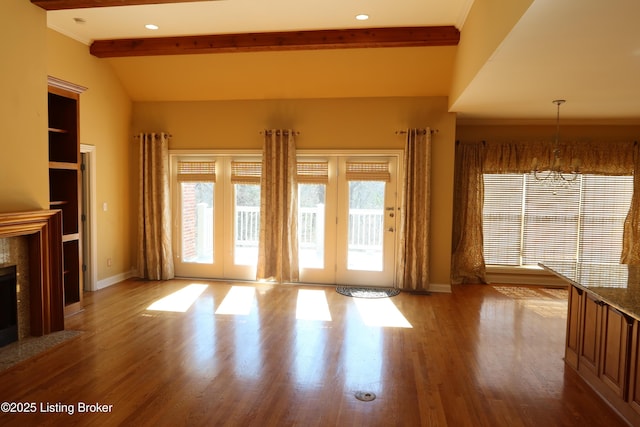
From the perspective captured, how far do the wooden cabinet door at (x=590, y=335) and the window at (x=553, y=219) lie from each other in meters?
3.47

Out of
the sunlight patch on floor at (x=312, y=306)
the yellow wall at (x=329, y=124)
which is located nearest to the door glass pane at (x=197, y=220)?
the yellow wall at (x=329, y=124)

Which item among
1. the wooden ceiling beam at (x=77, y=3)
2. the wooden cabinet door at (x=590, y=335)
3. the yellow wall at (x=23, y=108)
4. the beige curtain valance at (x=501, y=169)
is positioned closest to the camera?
the wooden cabinet door at (x=590, y=335)

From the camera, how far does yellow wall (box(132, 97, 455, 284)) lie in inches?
240

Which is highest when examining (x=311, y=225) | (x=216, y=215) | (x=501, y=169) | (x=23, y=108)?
(x=23, y=108)

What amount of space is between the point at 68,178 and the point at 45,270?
128 centimetres

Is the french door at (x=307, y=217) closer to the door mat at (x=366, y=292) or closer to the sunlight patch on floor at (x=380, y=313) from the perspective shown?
the door mat at (x=366, y=292)

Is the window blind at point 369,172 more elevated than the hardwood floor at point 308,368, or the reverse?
the window blind at point 369,172

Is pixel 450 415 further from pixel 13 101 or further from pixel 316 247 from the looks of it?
pixel 13 101

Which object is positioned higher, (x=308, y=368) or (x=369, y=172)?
(x=369, y=172)

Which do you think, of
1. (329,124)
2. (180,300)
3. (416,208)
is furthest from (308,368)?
(329,124)

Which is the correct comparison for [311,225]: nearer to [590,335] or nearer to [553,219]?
[553,219]

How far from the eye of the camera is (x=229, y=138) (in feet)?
21.4

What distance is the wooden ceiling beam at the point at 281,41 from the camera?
16.4 ft

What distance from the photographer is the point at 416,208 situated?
607 cm
